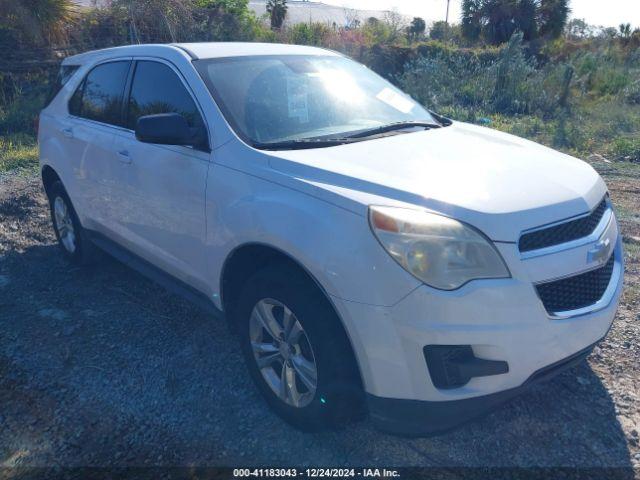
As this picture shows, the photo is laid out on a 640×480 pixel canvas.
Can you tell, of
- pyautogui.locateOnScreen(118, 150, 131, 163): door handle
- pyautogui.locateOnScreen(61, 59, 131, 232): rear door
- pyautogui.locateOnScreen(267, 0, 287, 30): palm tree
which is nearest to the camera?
pyautogui.locateOnScreen(118, 150, 131, 163): door handle

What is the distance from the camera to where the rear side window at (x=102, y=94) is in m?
4.31

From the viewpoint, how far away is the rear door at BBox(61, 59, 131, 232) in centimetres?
427

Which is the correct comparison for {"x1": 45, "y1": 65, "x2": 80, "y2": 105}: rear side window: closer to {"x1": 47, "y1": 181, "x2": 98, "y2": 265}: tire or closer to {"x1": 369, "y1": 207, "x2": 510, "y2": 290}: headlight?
{"x1": 47, "y1": 181, "x2": 98, "y2": 265}: tire

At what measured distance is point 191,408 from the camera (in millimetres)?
3240

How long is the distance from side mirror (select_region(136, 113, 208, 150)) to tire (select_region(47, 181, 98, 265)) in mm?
1996

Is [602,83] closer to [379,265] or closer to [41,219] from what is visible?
[41,219]

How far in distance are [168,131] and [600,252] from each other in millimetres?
2277

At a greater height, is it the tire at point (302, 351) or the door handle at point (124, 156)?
the door handle at point (124, 156)

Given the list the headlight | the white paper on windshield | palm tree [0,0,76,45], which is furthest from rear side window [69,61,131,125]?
palm tree [0,0,76,45]

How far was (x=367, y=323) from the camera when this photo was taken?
2422 mm

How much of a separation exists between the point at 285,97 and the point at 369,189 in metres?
1.27

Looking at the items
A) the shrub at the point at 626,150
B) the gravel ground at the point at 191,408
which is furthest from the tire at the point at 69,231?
the shrub at the point at 626,150

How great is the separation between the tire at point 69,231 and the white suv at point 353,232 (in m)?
0.99

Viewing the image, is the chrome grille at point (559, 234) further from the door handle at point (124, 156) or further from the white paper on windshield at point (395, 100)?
the door handle at point (124, 156)
